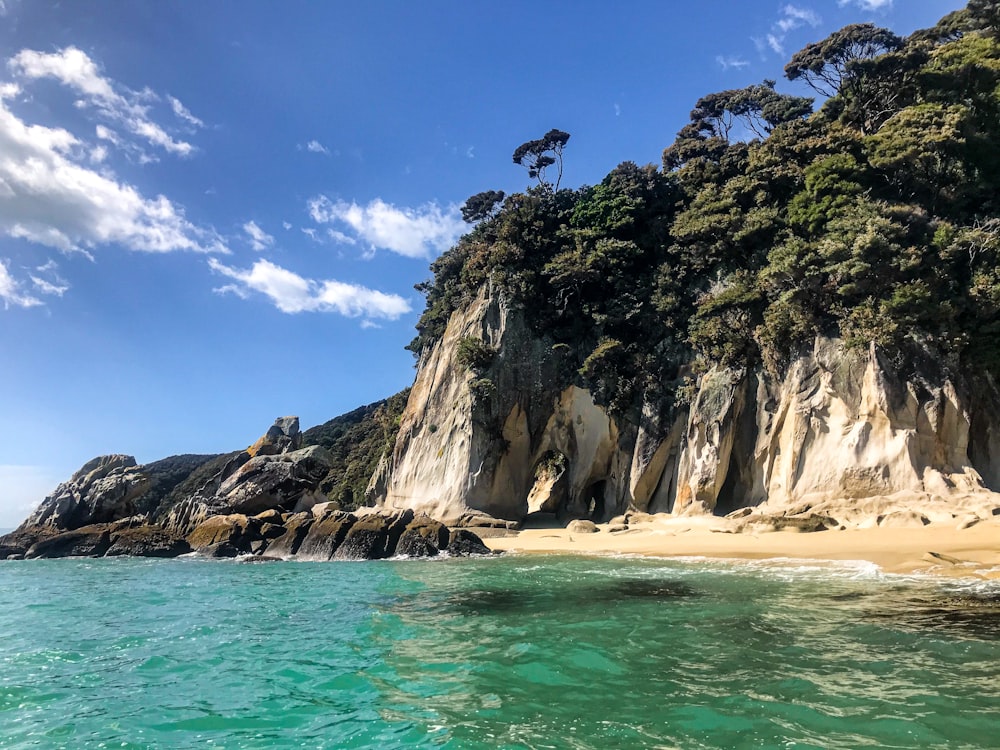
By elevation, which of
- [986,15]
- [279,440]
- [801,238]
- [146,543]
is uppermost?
[986,15]

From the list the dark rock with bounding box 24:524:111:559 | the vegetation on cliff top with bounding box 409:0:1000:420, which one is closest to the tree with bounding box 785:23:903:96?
the vegetation on cliff top with bounding box 409:0:1000:420

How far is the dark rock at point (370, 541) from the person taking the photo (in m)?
23.5

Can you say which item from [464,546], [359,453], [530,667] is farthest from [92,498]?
[530,667]

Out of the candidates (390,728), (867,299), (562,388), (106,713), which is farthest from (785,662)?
(562,388)

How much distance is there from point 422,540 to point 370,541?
6.44 feet

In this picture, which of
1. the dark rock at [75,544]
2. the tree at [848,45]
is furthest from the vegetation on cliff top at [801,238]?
the dark rock at [75,544]

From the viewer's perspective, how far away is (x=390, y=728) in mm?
5855

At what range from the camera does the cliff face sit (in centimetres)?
2114

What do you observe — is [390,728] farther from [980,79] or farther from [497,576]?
[980,79]

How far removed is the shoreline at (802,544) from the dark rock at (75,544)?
1882cm

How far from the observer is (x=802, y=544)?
59.6 ft

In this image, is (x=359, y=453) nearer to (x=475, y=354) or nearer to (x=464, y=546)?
(x=475, y=354)

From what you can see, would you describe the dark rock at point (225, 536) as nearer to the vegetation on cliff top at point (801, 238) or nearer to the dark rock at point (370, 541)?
the dark rock at point (370, 541)

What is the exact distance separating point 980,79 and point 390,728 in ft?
116
